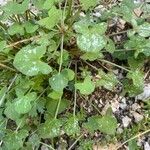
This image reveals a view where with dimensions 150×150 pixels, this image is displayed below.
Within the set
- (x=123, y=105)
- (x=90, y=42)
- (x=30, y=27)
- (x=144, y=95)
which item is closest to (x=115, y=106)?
(x=123, y=105)

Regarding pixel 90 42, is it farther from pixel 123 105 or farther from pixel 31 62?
pixel 123 105

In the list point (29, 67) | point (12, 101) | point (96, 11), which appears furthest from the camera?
point (96, 11)

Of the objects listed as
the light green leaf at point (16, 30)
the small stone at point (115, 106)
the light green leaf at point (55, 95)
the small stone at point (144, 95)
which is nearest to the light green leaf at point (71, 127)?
the light green leaf at point (55, 95)

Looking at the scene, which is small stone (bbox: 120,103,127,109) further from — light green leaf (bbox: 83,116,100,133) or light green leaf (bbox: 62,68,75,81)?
light green leaf (bbox: 62,68,75,81)

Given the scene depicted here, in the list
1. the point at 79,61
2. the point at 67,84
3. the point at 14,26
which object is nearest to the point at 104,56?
the point at 79,61

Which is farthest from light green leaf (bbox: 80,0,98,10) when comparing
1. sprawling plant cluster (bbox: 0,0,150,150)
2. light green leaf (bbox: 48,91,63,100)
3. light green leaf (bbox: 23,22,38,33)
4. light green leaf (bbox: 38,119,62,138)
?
light green leaf (bbox: 38,119,62,138)

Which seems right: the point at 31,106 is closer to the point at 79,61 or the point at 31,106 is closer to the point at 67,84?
the point at 67,84
